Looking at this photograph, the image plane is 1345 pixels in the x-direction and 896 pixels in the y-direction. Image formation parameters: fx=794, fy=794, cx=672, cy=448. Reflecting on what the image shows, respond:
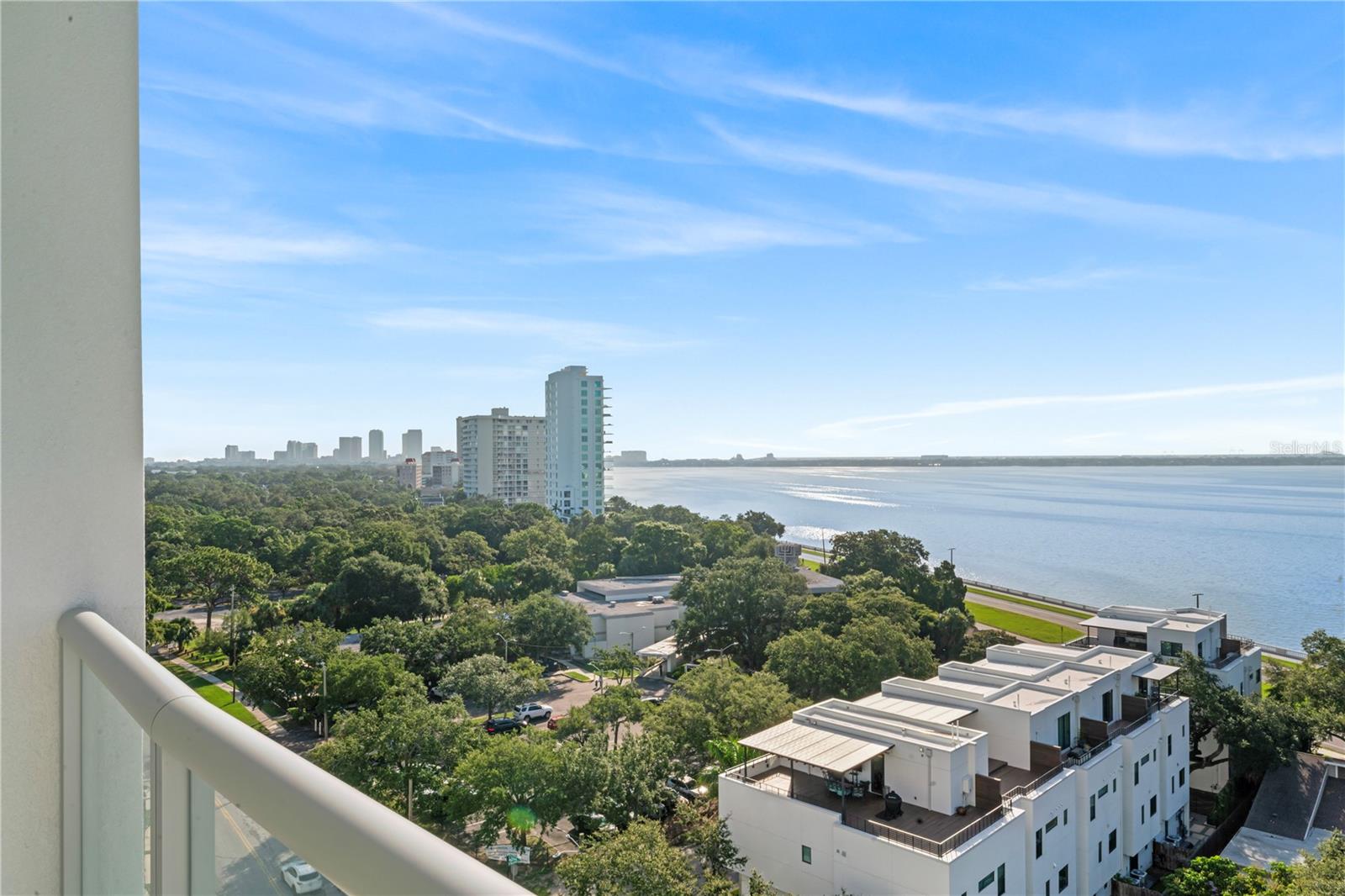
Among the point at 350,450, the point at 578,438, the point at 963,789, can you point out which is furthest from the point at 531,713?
the point at 350,450

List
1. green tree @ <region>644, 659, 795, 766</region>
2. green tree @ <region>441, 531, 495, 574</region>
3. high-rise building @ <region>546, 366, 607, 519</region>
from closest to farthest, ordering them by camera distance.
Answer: green tree @ <region>644, 659, 795, 766</region> < green tree @ <region>441, 531, 495, 574</region> < high-rise building @ <region>546, 366, 607, 519</region>

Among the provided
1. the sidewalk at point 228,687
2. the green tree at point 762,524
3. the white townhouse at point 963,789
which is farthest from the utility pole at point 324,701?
the green tree at point 762,524

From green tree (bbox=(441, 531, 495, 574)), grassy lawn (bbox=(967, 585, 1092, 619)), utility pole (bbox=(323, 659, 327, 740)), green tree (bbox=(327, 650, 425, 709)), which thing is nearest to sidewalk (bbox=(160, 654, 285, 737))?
utility pole (bbox=(323, 659, 327, 740))

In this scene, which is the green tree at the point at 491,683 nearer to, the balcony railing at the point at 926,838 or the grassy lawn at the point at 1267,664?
the balcony railing at the point at 926,838

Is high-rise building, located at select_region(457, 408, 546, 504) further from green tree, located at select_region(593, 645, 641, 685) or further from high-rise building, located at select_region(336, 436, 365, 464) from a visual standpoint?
high-rise building, located at select_region(336, 436, 365, 464)

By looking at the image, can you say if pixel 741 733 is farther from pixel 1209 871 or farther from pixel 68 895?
pixel 68 895
